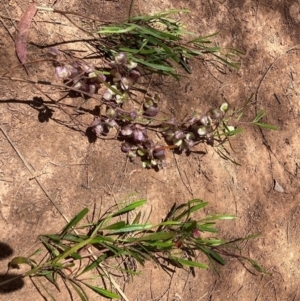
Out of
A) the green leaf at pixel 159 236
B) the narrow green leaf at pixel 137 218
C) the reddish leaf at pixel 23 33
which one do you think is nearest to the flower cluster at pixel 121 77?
the reddish leaf at pixel 23 33

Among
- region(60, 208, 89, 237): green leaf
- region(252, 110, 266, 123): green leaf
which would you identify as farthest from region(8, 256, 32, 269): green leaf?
region(252, 110, 266, 123): green leaf

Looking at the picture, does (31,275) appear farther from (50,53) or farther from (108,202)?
(50,53)

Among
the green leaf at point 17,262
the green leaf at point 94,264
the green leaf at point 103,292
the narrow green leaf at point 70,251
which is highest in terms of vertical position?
the narrow green leaf at point 70,251

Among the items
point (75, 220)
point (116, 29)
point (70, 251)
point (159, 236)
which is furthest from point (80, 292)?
point (116, 29)

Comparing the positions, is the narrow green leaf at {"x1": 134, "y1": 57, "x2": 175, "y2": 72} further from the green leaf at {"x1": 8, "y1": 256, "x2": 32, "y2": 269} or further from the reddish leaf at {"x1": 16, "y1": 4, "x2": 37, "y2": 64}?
the green leaf at {"x1": 8, "y1": 256, "x2": 32, "y2": 269}


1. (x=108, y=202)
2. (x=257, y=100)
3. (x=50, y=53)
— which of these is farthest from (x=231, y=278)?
(x=50, y=53)

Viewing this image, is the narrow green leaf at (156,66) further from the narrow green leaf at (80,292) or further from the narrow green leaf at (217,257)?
the narrow green leaf at (80,292)
